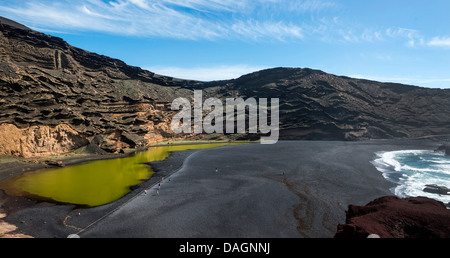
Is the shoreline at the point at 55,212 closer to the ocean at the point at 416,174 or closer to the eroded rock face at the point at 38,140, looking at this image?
the eroded rock face at the point at 38,140

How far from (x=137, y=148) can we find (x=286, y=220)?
58.9 m

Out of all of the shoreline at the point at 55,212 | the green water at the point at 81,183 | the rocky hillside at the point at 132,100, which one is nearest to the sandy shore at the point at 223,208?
the shoreline at the point at 55,212

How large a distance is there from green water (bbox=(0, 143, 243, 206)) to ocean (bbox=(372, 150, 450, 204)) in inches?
1396

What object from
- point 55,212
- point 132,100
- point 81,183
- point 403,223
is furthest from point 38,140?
point 403,223

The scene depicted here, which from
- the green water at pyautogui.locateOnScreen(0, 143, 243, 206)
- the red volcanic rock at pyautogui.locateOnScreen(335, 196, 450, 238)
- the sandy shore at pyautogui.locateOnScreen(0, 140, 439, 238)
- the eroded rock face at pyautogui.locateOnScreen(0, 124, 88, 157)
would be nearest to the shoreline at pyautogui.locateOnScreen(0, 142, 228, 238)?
the sandy shore at pyautogui.locateOnScreen(0, 140, 439, 238)

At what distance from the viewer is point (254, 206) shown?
78.4 ft

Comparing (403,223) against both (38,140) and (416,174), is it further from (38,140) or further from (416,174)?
(38,140)

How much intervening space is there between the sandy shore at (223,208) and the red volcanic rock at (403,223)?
627cm

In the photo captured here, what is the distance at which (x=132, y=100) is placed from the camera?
89000 millimetres

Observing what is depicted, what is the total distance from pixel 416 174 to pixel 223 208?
34.8 metres

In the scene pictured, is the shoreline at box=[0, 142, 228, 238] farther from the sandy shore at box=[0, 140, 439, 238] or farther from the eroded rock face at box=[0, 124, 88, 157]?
the eroded rock face at box=[0, 124, 88, 157]

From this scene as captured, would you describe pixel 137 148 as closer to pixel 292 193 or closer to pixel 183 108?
pixel 183 108

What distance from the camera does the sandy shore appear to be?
18.9 metres

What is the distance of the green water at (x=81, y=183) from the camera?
27.0m
